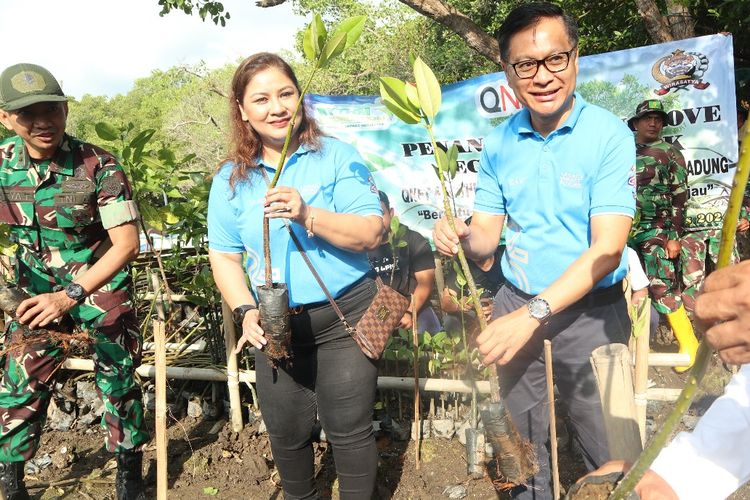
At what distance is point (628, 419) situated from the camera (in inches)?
52.2

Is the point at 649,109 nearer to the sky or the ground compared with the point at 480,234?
nearer to the sky

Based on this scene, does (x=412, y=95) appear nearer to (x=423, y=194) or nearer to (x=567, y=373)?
(x=567, y=373)

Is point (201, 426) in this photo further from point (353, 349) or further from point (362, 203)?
point (362, 203)

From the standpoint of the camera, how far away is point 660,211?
4094mm

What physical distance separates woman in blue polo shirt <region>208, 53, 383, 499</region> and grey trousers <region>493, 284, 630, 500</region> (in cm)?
53

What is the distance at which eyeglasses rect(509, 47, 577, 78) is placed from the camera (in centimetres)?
171

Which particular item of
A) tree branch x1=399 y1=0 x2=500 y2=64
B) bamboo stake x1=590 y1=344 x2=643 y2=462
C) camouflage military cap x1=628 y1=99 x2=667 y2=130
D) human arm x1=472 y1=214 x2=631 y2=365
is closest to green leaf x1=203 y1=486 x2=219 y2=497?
human arm x1=472 y1=214 x2=631 y2=365

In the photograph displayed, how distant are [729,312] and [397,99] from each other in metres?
0.96

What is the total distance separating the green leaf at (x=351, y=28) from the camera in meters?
1.61

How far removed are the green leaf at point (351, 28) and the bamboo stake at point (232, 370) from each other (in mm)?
2166

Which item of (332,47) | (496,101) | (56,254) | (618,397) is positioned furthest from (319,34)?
(496,101)

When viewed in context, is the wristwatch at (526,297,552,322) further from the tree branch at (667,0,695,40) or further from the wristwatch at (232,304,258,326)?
the tree branch at (667,0,695,40)

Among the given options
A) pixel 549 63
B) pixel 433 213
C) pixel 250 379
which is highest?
pixel 549 63

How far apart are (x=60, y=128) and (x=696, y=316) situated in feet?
8.24
